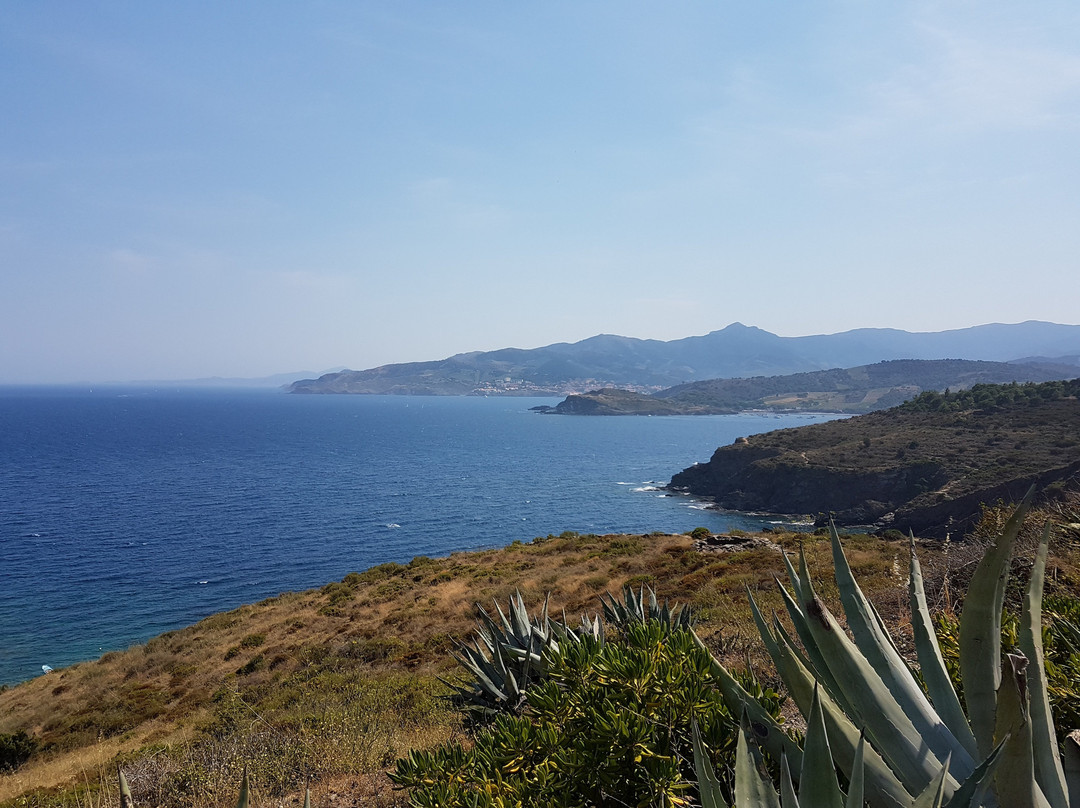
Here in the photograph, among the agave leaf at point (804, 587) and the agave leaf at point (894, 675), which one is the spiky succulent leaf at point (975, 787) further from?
the agave leaf at point (804, 587)

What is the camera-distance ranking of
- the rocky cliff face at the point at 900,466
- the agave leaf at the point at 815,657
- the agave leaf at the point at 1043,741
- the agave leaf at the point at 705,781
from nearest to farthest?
the agave leaf at the point at 705,781 → the agave leaf at the point at 1043,741 → the agave leaf at the point at 815,657 → the rocky cliff face at the point at 900,466

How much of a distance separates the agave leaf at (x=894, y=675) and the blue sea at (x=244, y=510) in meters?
31.4

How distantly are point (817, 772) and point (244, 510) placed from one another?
58.2 m

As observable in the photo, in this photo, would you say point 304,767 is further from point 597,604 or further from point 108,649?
point 108,649

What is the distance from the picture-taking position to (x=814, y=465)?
186 feet

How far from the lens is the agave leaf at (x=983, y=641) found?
5.59 feet

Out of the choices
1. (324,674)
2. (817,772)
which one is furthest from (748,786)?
(324,674)

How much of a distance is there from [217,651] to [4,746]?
23.4ft

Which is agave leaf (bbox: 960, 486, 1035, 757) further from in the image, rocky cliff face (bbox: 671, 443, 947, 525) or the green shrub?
rocky cliff face (bbox: 671, 443, 947, 525)

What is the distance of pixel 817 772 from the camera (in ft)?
4.23

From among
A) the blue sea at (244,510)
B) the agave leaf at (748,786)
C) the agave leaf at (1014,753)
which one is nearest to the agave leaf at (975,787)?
the agave leaf at (1014,753)

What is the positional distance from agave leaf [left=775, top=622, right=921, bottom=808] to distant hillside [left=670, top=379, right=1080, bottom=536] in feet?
133

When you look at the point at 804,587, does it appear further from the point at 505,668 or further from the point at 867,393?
the point at 867,393

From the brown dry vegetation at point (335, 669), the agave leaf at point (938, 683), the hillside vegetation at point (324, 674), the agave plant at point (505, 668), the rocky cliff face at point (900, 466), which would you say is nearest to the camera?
the agave leaf at point (938, 683)
